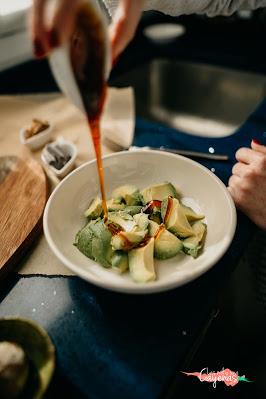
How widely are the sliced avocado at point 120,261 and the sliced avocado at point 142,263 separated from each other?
12mm

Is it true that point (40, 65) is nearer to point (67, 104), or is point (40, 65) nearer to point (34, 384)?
point (67, 104)

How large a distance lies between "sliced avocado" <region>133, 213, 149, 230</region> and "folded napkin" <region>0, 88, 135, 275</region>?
37 cm

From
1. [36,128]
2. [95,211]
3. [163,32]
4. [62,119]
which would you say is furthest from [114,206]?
[163,32]

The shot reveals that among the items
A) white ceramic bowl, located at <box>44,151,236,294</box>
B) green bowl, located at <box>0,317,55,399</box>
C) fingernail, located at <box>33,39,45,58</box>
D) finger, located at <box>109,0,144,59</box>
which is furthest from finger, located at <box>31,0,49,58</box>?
green bowl, located at <box>0,317,55,399</box>

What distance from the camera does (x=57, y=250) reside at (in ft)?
2.79

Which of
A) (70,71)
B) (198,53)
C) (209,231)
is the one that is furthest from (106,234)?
(198,53)

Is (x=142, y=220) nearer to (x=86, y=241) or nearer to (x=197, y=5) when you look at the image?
(x=86, y=241)

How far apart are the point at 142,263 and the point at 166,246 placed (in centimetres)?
8

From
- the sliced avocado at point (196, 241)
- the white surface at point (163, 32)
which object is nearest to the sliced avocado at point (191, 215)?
the sliced avocado at point (196, 241)

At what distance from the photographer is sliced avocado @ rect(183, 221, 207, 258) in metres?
0.90

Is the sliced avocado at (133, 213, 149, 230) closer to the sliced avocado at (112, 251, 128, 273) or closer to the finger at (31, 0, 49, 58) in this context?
the sliced avocado at (112, 251, 128, 273)

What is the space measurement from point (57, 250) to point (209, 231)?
37 centimetres

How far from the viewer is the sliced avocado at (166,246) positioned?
35.1 inches

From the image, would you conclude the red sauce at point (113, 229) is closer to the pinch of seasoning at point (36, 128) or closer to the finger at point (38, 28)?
the finger at point (38, 28)
